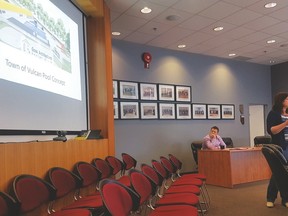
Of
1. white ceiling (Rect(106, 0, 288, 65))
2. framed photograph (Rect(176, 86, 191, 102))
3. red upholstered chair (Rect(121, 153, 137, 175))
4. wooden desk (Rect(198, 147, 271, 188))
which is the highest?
white ceiling (Rect(106, 0, 288, 65))

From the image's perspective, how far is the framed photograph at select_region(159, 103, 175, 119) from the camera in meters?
7.16

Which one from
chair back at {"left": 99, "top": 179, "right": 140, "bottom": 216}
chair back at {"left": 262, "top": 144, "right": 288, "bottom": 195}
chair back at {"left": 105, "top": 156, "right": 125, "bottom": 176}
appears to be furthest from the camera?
chair back at {"left": 105, "top": 156, "right": 125, "bottom": 176}

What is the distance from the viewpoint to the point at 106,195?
1825mm

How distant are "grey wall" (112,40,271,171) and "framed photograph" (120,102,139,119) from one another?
0.14m

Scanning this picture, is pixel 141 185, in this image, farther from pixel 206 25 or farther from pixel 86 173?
pixel 206 25

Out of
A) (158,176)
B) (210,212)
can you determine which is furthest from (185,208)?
(210,212)

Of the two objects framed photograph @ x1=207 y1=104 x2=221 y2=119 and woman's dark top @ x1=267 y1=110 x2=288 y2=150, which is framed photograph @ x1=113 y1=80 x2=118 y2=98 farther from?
woman's dark top @ x1=267 y1=110 x2=288 y2=150

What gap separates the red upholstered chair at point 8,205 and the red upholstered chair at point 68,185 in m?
0.67

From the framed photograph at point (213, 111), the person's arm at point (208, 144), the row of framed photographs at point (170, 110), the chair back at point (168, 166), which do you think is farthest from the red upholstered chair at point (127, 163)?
the framed photograph at point (213, 111)

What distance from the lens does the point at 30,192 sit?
7.17 feet

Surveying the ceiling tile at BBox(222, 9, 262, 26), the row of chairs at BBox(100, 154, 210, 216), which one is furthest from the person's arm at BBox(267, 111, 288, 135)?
the ceiling tile at BBox(222, 9, 262, 26)

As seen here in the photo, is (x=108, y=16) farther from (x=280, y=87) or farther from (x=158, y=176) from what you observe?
(x=280, y=87)

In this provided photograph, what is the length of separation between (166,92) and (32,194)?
17.9 feet

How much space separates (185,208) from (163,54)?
552cm
